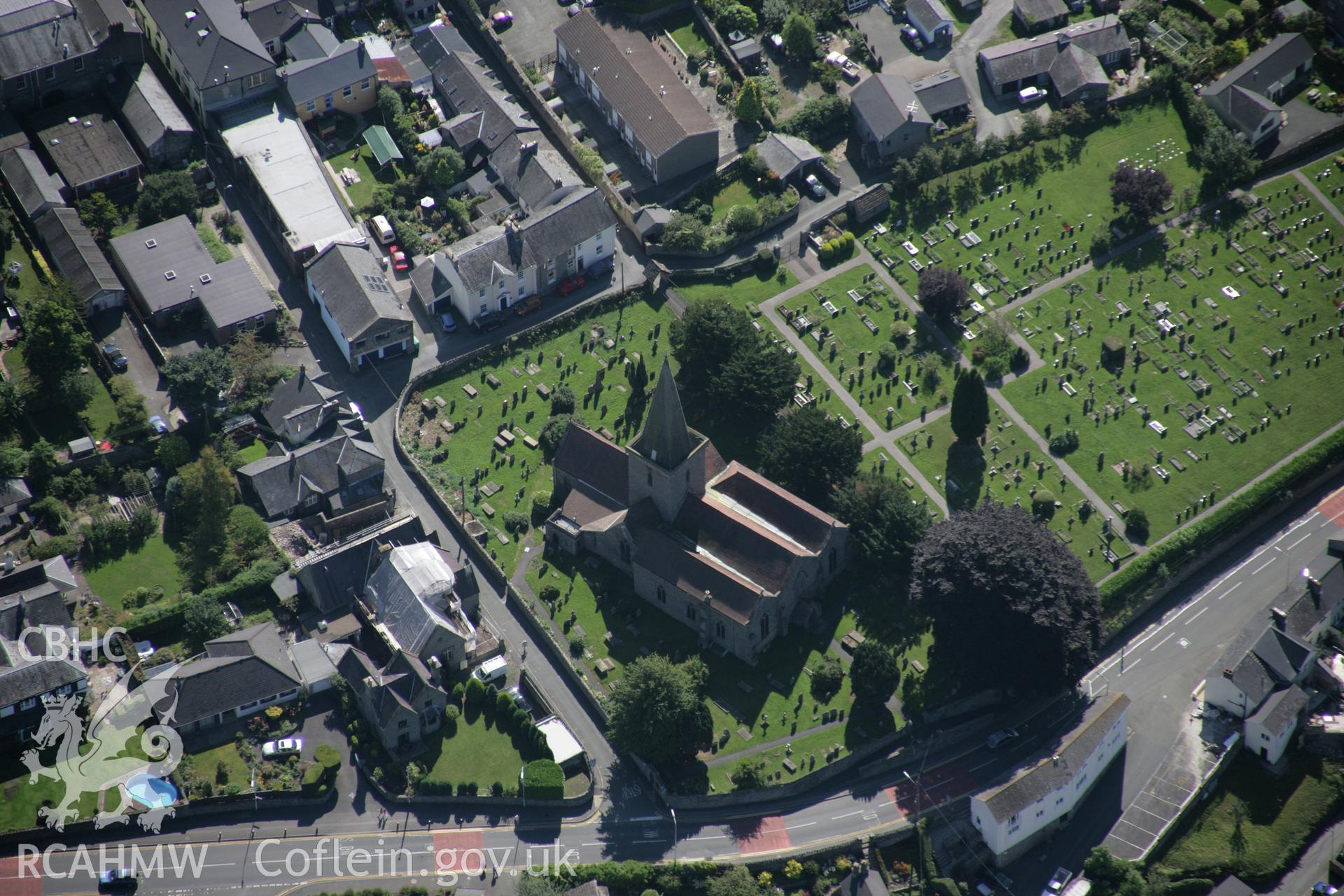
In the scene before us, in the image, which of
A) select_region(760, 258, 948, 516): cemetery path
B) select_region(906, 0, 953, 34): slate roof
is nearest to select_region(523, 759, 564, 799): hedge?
select_region(760, 258, 948, 516): cemetery path

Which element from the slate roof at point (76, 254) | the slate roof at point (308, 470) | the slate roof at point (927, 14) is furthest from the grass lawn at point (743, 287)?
the slate roof at point (76, 254)

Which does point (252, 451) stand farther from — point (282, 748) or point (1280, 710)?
point (1280, 710)

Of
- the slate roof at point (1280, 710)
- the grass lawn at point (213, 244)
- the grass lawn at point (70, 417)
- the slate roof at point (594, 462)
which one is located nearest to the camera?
the slate roof at point (1280, 710)

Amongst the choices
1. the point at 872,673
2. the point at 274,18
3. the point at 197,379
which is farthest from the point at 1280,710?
the point at 274,18

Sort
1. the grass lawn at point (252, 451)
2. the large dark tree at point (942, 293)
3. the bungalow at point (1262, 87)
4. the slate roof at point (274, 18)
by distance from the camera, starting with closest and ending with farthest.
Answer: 1. the grass lawn at point (252, 451)
2. the large dark tree at point (942, 293)
3. the slate roof at point (274, 18)
4. the bungalow at point (1262, 87)

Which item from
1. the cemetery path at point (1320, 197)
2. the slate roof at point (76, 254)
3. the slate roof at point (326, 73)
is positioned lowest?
the cemetery path at point (1320, 197)

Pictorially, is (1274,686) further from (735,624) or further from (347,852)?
(347,852)

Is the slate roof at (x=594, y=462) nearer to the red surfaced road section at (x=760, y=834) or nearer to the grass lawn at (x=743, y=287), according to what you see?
the grass lawn at (x=743, y=287)

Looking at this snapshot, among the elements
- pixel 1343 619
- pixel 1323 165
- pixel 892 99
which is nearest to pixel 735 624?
pixel 1343 619
